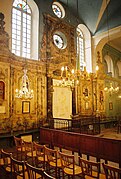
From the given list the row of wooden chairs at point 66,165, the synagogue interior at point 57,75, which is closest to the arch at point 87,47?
the synagogue interior at point 57,75

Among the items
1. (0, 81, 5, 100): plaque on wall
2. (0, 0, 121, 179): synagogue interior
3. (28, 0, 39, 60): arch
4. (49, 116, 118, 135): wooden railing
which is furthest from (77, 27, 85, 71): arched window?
(0, 81, 5, 100): plaque on wall

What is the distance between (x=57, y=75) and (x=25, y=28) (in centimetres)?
353

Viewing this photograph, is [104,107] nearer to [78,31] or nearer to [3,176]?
[78,31]

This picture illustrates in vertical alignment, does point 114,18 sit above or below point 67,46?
above

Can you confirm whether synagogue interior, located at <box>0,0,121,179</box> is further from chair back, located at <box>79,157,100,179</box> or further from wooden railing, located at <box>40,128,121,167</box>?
chair back, located at <box>79,157,100,179</box>

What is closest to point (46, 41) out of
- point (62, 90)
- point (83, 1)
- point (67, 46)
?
point (67, 46)

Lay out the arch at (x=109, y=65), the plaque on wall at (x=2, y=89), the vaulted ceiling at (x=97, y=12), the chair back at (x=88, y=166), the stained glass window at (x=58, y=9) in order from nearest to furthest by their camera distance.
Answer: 1. the chair back at (x=88, y=166)
2. the plaque on wall at (x=2, y=89)
3. the vaulted ceiling at (x=97, y=12)
4. the stained glass window at (x=58, y=9)
5. the arch at (x=109, y=65)

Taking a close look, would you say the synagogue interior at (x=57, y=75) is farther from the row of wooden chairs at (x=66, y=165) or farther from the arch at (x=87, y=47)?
the row of wooden chairs at (x=66, y=165)

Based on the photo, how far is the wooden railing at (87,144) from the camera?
17.6 feet

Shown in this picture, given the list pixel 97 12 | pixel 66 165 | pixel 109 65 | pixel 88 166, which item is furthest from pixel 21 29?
pixel 109 65

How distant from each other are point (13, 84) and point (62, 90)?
3952 mm

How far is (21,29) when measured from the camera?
33.5 ft

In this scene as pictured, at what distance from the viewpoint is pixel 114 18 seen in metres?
13.3

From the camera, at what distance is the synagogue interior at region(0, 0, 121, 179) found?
743cm
